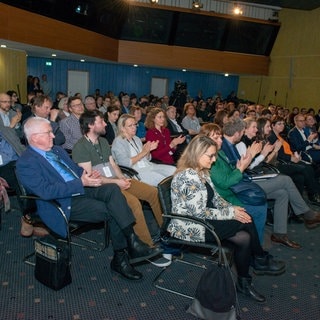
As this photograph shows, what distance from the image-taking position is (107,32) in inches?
449

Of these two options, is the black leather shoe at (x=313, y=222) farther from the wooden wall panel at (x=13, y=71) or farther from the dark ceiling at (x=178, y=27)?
the wooden wall panel at (x=13, y=71)

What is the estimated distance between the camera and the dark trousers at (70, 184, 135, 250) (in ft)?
9.14

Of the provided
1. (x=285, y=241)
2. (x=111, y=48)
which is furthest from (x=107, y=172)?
(x=111, y=48)

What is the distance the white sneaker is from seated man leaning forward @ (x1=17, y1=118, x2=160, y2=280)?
0.27m

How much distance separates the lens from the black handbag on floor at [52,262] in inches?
100

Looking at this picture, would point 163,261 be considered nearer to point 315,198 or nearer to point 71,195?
point 71,195

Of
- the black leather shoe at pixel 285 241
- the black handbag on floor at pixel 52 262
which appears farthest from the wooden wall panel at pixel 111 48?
the black leather shoe at pixel 285 241

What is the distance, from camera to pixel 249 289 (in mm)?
2672

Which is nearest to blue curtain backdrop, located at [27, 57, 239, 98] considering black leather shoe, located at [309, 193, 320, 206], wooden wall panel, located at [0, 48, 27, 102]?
wooden wall panel, located at [0, 48, 27, 102]

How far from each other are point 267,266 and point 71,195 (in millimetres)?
1731

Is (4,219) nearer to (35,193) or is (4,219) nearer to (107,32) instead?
(35,193)

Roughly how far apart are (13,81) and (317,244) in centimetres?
935

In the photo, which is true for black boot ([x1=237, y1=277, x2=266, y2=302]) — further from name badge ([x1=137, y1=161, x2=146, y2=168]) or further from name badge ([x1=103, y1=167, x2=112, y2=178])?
name badge ([x1=137, y1=161, x2=146, y2=168])

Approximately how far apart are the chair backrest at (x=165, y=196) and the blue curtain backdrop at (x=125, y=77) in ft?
42.7
